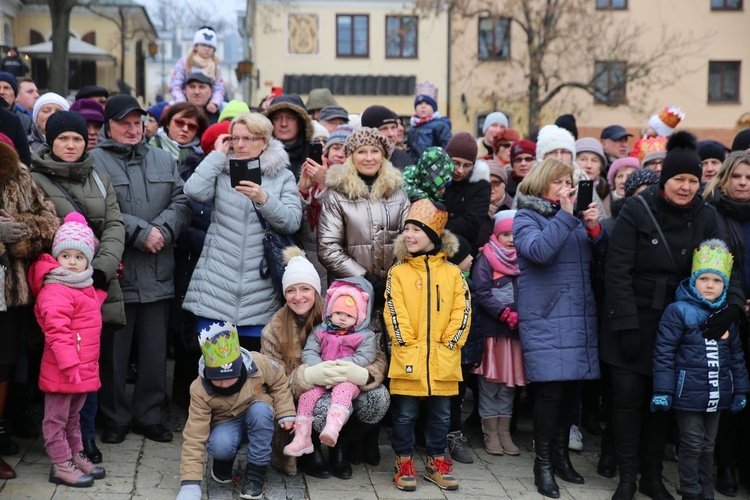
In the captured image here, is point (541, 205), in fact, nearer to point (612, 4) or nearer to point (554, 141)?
point (554, 141)

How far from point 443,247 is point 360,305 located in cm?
68

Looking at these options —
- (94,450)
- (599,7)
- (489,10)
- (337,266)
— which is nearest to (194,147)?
(337,266)

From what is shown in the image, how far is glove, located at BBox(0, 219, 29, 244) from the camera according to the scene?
5121mm

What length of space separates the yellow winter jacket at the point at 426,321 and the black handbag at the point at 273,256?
797 mm

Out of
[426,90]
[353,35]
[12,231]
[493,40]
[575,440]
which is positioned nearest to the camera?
[12,231]

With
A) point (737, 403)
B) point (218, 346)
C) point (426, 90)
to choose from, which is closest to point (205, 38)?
point (426, 90)

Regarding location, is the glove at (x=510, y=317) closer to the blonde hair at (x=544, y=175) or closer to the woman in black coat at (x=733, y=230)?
the blonde hair at (x=544, y=175)

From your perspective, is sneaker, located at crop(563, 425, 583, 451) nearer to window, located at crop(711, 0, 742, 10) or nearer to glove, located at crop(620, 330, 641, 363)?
glove, located at crop(620, 330, 641, 363)

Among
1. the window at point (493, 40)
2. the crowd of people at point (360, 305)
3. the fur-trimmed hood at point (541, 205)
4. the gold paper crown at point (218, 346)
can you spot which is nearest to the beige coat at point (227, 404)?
the crowd of people at point (360, 305)

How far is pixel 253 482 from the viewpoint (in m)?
5.39

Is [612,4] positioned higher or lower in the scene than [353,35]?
higher

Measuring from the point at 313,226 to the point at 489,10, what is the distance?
74.8 ft

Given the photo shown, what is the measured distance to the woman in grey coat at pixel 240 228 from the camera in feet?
19.9

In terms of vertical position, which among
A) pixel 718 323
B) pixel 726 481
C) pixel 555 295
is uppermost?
pixel 555 295
